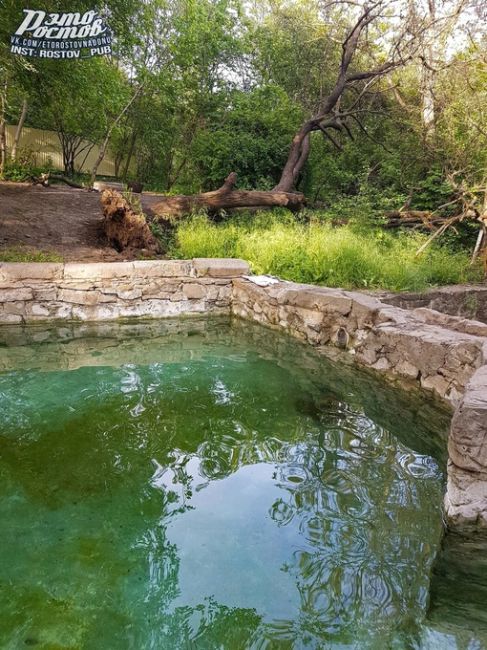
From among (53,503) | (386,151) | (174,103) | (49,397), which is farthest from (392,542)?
(174,103)

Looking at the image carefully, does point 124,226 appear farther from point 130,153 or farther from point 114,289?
point 130,153

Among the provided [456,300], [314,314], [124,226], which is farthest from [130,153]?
[456,300]

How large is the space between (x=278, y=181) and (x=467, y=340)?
8.67m

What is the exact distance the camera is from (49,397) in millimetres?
3492

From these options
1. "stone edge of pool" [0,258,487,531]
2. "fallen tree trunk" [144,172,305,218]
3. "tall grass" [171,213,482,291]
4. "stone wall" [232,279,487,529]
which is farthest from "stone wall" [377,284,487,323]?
"fallen tree trunk" [144,172,305,218]

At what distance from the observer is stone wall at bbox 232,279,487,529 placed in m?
2.15

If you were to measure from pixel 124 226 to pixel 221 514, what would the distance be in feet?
18.1

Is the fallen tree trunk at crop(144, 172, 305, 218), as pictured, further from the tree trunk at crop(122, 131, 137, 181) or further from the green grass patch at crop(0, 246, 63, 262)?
the tree trunk at crop(122, 131, 137, 181)

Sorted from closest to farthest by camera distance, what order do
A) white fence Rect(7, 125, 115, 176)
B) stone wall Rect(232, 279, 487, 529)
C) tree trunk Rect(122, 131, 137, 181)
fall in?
stone wall Rect(232, 279, 487, 529), tree trunk Rect(122, 131, 137, 181), white fence Rect(7, 125, 115, 176)

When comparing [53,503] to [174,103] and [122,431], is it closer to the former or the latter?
[122,431]

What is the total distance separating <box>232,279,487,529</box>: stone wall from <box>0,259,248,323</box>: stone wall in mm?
381

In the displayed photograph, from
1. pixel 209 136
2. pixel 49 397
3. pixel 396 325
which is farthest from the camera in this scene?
pixel 209 136

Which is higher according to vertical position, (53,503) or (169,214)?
(169,214)

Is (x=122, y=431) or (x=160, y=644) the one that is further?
(x=122, y=431)
